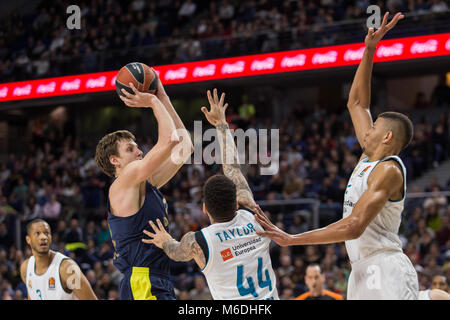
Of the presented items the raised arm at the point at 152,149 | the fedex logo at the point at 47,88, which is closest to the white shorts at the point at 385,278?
the raised arm at the point at 152,149

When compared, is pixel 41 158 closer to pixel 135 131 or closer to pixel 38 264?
pixel 135 131

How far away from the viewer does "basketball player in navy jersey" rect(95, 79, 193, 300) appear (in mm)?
3947

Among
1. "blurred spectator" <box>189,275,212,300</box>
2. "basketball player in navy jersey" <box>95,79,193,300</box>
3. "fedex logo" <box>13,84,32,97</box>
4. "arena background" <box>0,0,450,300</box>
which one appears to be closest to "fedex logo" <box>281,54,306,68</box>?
"arena background" <box>0,0,450,300</box>

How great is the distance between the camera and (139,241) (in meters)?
4.09

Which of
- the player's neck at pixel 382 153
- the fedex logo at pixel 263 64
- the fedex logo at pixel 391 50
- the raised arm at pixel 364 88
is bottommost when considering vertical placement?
A: the player's neck at pixel 382 153

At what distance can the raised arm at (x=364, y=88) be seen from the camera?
13.9 ft

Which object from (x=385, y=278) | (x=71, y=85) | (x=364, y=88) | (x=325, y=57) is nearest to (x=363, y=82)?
(x=364, y=88)

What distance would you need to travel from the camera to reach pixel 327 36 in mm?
13945

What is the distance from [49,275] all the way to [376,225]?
3.16 meters

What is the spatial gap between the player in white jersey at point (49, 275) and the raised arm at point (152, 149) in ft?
5.84

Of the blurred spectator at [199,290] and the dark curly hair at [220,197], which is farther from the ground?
the dark curly hair at [220,197]

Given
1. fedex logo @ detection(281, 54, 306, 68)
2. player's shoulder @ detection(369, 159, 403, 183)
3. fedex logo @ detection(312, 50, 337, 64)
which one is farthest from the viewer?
fedex logo @ detection(281, 54, 306, 68)

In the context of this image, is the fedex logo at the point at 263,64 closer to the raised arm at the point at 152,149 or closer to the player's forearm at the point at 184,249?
the raised arm at the point at 152,149

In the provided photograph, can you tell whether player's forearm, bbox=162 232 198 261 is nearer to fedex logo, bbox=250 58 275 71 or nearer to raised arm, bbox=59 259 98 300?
raised arm, bbox=59 259 98 300
